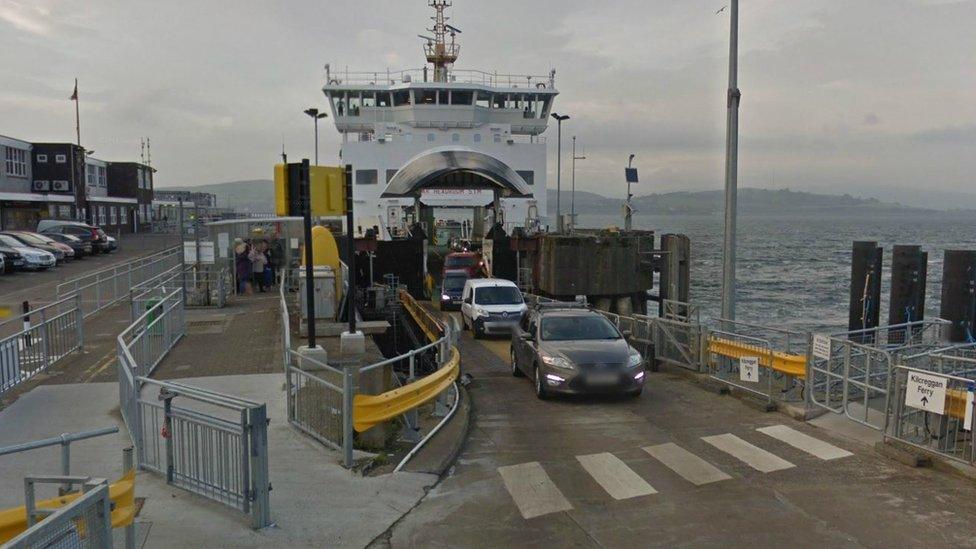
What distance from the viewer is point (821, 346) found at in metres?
11.1

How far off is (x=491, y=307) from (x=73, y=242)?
2918cm

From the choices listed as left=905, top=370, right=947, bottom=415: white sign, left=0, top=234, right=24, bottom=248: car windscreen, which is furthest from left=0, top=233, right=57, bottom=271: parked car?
left=905, top=370, right=947, bottom=415: white sign

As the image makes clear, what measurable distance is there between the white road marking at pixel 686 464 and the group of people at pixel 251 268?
19540 mm

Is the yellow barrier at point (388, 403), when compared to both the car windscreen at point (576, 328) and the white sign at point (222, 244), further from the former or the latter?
the white sign at point (222, 244)

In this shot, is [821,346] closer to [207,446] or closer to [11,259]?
[207,446]

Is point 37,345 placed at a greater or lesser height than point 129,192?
lesser

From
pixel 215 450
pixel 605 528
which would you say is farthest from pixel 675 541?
pixel 215 450

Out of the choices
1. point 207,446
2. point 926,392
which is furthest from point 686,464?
point 207,446

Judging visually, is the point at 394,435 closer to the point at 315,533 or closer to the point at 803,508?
the point at 315,533

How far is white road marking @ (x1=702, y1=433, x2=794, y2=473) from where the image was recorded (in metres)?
8.80

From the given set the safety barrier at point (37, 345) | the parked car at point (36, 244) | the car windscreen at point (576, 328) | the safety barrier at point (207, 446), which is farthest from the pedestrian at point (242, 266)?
the safety barrier at point (207, 446)

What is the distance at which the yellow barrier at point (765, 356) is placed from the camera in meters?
11.9

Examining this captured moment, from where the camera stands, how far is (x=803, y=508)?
24.3 feet

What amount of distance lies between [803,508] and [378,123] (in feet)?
121
